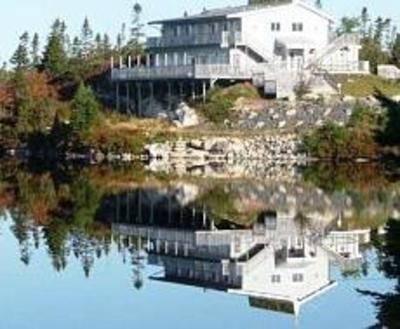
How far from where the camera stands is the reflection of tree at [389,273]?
64.6ft

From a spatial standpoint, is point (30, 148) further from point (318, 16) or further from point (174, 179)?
point (174, 179)

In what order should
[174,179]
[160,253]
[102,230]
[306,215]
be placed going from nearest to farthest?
[160,253]
[102,230]
[306,215]
[174,179]

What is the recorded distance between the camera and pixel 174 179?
2327 inches

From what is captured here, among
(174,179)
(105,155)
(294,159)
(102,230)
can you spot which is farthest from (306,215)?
(105,155)

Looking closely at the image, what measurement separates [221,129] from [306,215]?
3634cm

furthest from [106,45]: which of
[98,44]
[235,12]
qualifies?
[235,12]

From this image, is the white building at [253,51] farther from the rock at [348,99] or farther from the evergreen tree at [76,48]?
the evergreen tree at [76,48]

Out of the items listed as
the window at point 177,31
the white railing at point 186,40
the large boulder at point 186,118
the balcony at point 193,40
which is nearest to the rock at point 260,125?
the large boulder at point 186,118

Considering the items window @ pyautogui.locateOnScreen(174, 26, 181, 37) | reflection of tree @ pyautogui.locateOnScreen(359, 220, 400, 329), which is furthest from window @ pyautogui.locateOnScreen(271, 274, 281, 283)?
window @ pyautogui.locateOnScreen(174, 26, 181, 37)

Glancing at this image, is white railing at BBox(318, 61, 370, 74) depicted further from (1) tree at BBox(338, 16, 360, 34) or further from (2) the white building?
(1) tree at BBox(338, 16, 360, 34)

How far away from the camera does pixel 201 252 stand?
33250 millimetres

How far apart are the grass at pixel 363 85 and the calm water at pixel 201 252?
2271cm

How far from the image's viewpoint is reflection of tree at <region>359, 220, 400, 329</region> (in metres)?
19.7

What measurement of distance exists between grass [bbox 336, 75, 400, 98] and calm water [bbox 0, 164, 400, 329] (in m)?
22.7
